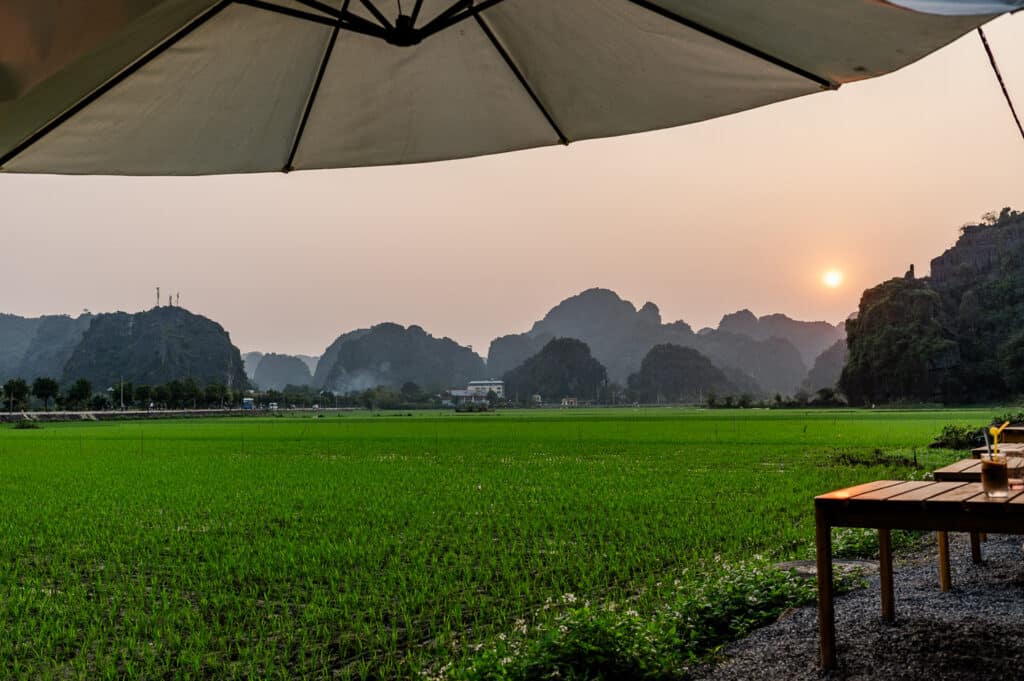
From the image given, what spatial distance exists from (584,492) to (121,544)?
208 inches

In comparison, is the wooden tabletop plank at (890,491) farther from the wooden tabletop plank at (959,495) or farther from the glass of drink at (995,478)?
the glass of drink at (995,478)

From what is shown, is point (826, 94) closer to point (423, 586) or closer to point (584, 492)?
point (423, 586)

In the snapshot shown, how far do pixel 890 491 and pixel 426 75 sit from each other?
210 centimetres

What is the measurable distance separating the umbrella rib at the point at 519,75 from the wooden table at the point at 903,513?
1.64 m

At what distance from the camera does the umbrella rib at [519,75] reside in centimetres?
276

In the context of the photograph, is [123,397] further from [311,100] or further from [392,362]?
[311,100]

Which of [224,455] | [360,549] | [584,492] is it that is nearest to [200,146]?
[360,549]

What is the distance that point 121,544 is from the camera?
720cm

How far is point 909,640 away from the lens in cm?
274

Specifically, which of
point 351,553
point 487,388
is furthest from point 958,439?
point 487,388

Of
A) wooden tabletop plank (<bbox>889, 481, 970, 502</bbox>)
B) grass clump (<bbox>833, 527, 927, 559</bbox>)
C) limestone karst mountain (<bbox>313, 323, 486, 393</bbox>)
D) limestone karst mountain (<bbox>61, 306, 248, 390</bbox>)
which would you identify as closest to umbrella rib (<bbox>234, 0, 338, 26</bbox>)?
wooden tabletop plank (<bbox>889, 481, 970, 502</bbox>)

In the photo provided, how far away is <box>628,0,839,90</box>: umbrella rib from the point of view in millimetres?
2518

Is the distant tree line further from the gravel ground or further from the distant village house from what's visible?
the gravel ground

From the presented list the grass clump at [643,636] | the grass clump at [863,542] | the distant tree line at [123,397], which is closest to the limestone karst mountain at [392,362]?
the distant tree line at [123,397]
